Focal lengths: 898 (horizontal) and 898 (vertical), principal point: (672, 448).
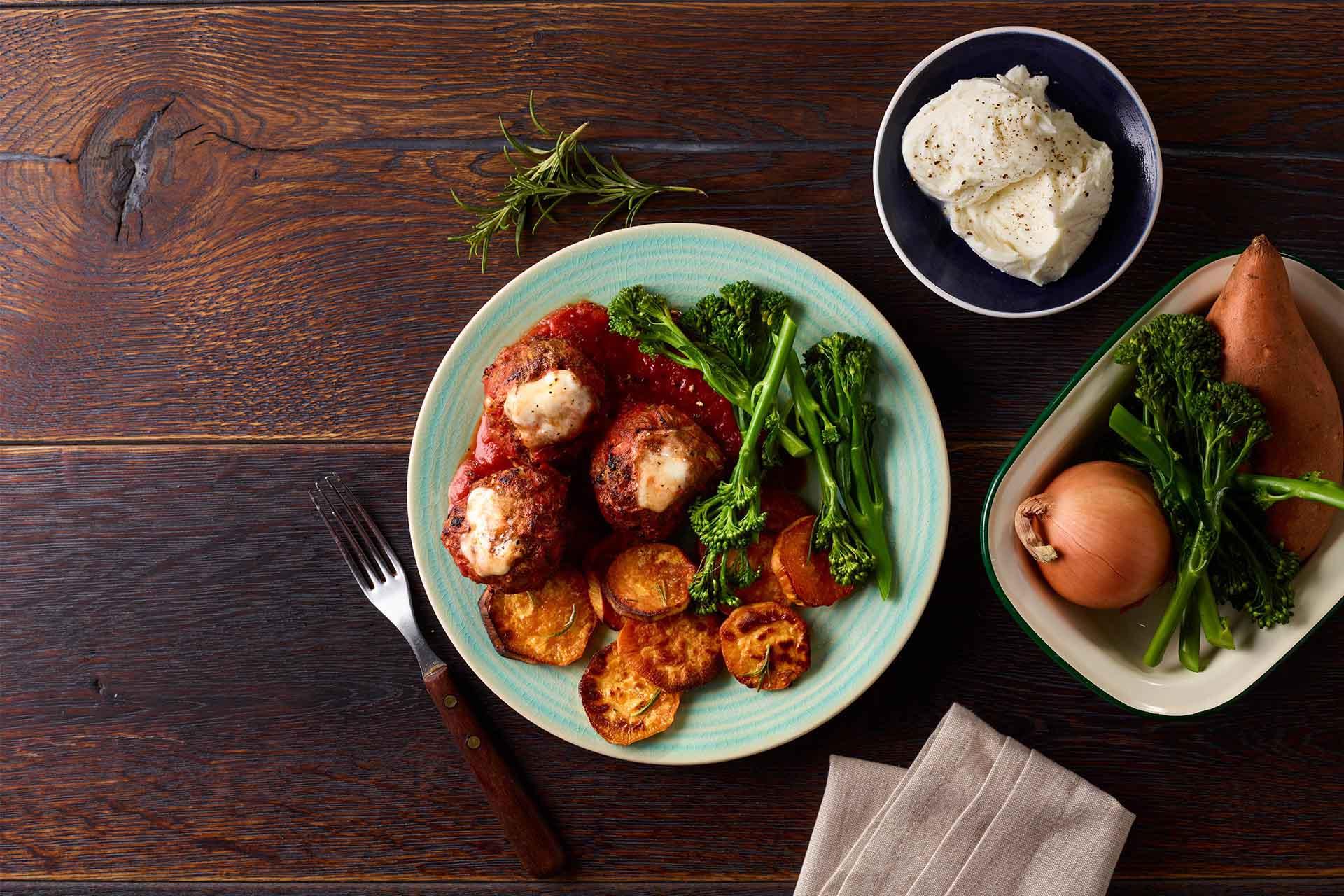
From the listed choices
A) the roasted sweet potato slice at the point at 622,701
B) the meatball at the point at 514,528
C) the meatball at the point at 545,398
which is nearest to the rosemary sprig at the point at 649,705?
the roasted sweet potato slice at the point at 622,701

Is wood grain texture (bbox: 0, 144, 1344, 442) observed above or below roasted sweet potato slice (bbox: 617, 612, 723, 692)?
above

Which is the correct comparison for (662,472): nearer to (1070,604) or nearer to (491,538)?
(491,538)

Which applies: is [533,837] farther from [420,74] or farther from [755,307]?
[420,74]

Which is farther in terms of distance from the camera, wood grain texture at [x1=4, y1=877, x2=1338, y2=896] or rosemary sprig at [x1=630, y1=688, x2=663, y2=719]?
wood grain texture at [x1=4, y1=877, x2=1338, y2=896]

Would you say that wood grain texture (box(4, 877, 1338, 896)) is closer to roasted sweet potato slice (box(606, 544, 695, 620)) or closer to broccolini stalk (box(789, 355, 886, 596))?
roasted sweet potato slice (box(606, 544, 695, 620))

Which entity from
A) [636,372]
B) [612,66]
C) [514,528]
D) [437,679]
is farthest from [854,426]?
[437,679]

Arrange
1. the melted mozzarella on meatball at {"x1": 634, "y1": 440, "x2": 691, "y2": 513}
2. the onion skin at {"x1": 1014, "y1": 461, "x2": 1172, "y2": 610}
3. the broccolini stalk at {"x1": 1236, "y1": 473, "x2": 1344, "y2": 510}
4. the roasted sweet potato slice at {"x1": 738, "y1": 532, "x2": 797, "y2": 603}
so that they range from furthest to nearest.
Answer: the roasted sweet potato slice at {"x1": 738, "y1": 532, "x2": 797, "y2": 603}, the melted mozzarella on meatball at {"x1": 634, "y1": 440, "x2": 691, "y2": 513}, the onion skin at {"x1": 1014, "y1": 461, "x2": 1172, "y2": 610}, the broccolini stalk at {"x1": 1236, "y1": 473, "x2": 1344, "y2": 510}

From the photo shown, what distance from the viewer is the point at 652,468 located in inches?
79.0

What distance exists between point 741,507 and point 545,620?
0.59m

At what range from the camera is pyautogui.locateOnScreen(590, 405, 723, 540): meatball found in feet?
6.59

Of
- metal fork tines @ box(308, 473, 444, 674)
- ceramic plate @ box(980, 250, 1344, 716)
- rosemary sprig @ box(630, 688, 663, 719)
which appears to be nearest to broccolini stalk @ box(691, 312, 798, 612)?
rosemary sprig @ box(630, 688, 663, 719)

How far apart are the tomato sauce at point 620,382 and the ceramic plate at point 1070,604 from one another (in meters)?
0.66

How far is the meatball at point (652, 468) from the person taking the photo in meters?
2.01

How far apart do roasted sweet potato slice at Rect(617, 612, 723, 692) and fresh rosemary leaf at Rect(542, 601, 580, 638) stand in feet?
0.40
